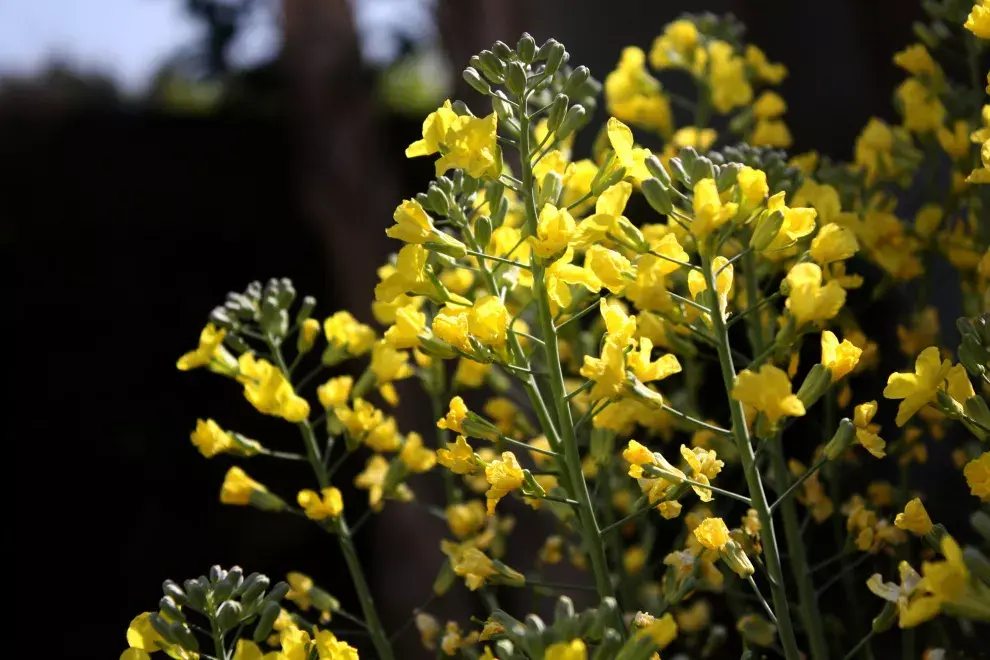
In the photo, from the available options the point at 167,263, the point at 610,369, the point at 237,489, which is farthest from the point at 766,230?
the point at 167,263

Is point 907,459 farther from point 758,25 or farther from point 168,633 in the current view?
point 758,25

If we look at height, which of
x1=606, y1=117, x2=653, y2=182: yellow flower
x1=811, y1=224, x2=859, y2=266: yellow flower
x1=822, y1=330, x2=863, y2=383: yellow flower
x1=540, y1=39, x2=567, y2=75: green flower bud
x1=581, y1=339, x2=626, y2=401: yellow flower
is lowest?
x1=822, y1=330, x2=863, y2=383: yellow flower

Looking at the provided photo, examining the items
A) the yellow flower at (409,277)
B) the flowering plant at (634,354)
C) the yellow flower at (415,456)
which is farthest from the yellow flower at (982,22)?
the yellow flower at (415,456)

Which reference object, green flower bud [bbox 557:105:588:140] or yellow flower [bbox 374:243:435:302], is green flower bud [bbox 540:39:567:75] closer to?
green flower bud [bbox 557:105:588:140]

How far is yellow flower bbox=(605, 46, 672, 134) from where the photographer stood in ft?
3.53

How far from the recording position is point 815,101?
1448 mm

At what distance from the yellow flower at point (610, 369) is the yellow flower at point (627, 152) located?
0.12m

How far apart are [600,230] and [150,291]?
1.76 m

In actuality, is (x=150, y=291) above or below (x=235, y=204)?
below

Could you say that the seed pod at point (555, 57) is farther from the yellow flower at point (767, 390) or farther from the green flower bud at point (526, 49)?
the yellow flower at point (767, 390)

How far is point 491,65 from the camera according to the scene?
2.18ft

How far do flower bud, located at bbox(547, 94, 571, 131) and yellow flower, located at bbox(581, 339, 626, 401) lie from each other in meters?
0.18

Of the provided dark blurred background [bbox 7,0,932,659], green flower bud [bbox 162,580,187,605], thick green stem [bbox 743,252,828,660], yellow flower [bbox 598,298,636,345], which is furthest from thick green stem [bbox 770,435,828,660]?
dark blurred background [bbox 7,0,932,659]

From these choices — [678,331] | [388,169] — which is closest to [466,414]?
[678,331]
